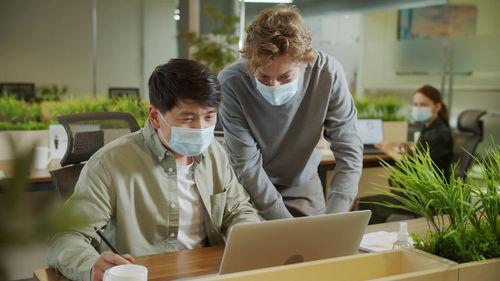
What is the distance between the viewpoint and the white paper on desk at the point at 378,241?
162cm

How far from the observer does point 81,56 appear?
6.64 metres

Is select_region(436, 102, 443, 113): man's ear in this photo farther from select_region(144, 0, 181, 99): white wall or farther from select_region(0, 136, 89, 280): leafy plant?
select_region(0, 136, 89, 280): leafy plant

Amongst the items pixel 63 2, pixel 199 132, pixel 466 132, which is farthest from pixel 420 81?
pixel 199 132

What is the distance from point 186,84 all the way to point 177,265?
0.51 m

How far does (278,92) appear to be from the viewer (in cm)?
182

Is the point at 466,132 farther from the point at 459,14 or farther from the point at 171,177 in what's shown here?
the point at 171,177

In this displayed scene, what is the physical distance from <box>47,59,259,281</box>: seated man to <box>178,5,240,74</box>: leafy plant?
16.4 ft

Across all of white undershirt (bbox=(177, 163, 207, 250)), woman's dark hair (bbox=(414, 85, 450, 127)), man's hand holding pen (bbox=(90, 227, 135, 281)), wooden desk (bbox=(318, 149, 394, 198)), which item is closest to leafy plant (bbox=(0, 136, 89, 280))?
man's hand holding pen (bbox=(90, 227, 135, 281))

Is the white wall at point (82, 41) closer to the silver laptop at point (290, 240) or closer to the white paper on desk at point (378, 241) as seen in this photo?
the white paper on desk at point (378, 241)

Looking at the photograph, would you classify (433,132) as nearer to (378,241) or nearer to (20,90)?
(378,241)

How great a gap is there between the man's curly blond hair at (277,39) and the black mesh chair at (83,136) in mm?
642

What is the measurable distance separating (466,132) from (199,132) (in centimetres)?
417

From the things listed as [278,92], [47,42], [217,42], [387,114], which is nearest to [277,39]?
[278,92]

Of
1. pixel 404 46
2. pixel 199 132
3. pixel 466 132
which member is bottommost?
pixel 466 132
